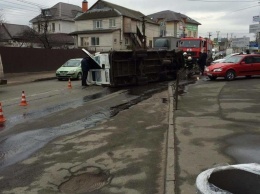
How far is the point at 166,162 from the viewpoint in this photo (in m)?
5.72

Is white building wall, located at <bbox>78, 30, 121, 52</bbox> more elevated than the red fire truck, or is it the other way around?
white building wall, located at <bbox>78, 30, 121, 52</bbox>

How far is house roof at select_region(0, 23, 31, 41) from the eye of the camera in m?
65.2

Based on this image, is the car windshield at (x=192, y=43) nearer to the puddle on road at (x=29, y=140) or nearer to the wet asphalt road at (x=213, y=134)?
the wet asphalt road at (x=213, y=134)

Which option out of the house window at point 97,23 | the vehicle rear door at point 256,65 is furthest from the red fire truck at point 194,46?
the house window at point 97,23

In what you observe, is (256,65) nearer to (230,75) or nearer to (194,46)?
(230,75)

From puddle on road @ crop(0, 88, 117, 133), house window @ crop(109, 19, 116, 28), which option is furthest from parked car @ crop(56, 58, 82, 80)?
house window @ crop(109, 19, 116, 28)

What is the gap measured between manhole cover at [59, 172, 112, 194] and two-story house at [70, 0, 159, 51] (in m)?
45.4

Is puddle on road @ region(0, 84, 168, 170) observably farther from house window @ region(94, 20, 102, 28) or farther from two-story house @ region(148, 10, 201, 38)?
two-story house @ region(148, 10, 201, 38)

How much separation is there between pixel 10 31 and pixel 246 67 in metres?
57.6

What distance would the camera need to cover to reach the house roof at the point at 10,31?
6519 centimetres

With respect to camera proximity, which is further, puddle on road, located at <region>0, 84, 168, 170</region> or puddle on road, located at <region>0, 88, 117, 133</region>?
puddle on road, located at <region>0, 88, 117, 133</region>

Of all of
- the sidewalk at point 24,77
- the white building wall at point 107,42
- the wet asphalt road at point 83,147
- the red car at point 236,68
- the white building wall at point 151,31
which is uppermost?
the white building wall at point 151,31

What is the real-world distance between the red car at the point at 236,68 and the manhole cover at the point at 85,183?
16.9 m

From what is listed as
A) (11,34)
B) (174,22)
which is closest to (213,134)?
(11,34)
